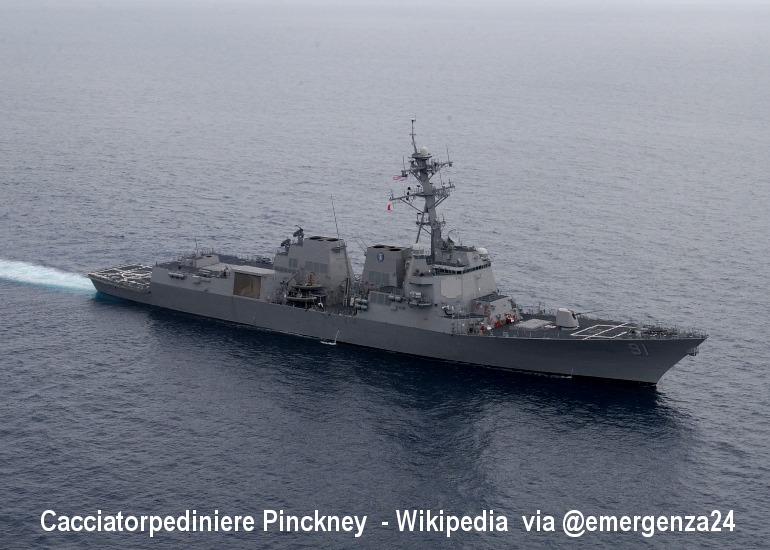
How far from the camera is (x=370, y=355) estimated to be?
6650 cm

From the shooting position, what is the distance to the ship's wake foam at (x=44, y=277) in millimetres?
78062

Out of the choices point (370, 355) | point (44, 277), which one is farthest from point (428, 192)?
point (44, 277)

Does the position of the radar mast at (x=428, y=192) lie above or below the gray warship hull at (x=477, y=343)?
above

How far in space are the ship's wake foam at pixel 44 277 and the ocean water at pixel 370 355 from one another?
26 centimetres

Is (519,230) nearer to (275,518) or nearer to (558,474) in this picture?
(558,474)

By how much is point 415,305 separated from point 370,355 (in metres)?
4.68

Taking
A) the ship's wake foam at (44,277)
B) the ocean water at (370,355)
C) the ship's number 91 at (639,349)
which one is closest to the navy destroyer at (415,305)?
the ship's number 91 at (639,349)

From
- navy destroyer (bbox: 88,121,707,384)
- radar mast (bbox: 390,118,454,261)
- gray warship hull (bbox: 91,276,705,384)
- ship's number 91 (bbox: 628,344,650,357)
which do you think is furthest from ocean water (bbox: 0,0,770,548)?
radar mast (bbox: 390,118,454,261)

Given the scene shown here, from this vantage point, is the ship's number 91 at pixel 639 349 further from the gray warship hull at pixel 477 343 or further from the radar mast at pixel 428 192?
the radar mast at pixel 428 192

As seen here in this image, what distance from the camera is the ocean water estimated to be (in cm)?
4753

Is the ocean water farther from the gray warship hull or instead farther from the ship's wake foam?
the gray warship hull

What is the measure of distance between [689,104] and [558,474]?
122m

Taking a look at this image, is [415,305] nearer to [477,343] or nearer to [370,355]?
[370,355]

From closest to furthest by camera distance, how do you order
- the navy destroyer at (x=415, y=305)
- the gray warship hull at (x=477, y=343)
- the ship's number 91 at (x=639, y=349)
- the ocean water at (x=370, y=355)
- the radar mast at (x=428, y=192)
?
the ocean water at (x=370, y=355) → the ship's number 91 at (x=639, y=349) → the gray warship hull at (x=477, y=343) → the navy destroyer at (x=415, y=305) → the radar mast at (x=428, y=192)
